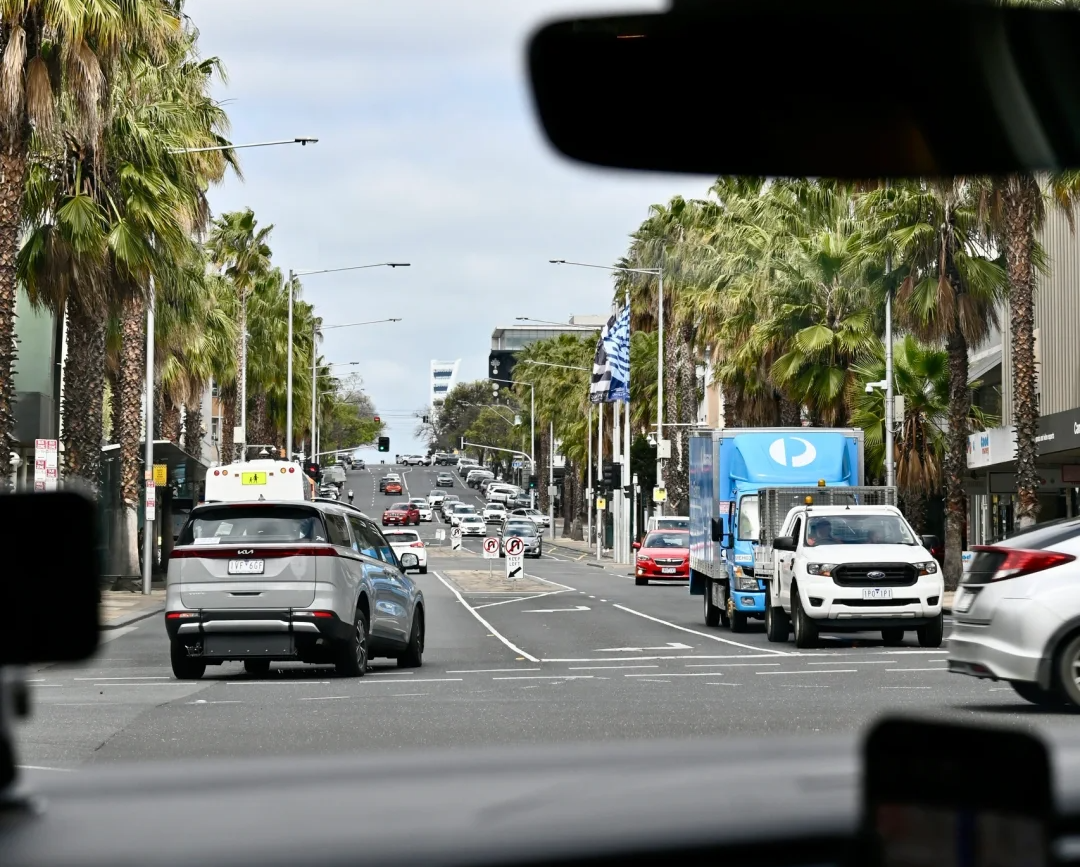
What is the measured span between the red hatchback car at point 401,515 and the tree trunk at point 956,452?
203 feet

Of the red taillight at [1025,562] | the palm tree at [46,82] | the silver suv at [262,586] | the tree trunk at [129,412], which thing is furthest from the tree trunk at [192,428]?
the red taillight at [1025,562]

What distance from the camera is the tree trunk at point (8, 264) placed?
21.4 metres

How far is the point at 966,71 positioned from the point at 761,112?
277mm

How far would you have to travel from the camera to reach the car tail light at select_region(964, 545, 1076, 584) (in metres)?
12.4

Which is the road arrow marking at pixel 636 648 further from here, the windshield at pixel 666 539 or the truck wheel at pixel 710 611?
the windshield at pixel 666 539

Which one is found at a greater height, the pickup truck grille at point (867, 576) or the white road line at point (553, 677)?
the pickup truck grille at point (867, 576)

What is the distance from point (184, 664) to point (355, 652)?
5.68ft

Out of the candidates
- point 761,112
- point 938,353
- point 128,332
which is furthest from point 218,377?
point 761,112

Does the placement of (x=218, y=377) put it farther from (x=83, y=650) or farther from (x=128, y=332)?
(x=83, y=650)

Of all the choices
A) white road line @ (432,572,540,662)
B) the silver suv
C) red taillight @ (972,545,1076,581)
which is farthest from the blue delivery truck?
red taillight @ (972,545,1076,581)

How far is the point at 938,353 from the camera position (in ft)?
143

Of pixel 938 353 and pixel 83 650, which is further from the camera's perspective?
pixel 938 353

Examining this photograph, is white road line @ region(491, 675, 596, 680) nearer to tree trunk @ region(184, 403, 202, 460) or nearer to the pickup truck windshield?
the pickup truck windshield

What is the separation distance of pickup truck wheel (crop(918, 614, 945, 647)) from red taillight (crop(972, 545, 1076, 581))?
9441mm
